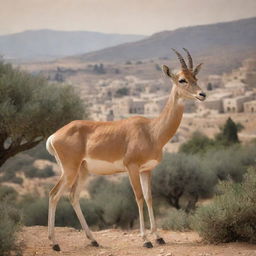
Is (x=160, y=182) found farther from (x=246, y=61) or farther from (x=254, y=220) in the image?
(x=246, y=61)

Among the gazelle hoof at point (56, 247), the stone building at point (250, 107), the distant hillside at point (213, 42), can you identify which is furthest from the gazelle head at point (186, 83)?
the distant hillside at point (213, 42)

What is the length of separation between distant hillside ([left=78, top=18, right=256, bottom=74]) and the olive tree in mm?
70184

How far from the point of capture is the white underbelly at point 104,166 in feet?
23.5

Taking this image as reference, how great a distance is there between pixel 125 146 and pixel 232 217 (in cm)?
188

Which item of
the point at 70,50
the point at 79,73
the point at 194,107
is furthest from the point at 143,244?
the point at 70,50

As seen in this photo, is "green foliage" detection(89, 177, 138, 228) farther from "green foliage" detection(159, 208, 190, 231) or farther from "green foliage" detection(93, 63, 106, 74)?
"green foliage" detection(93, 63, 106, 74)

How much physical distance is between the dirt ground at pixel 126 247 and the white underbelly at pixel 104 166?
3.74 ft

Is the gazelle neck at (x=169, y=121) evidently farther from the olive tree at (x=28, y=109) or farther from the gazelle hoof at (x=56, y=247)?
the olive tree at (x=28, y=109)

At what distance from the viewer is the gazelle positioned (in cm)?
705

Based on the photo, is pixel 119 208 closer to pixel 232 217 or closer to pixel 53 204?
pixel 53 204

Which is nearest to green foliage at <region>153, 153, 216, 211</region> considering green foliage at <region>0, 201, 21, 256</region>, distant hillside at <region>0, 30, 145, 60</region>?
green foliage at <region>0, 201, 21, 256</region>

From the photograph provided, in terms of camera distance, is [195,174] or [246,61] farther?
[246,61]

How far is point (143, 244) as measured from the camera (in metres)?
7.20

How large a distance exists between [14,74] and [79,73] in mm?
113267
